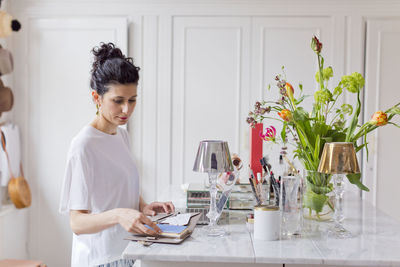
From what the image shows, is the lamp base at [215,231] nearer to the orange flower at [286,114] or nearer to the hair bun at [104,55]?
the orange flower at [286,114]

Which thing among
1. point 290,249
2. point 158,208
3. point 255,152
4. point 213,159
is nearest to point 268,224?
point 290,249

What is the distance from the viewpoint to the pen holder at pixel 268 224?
1447 millimetres

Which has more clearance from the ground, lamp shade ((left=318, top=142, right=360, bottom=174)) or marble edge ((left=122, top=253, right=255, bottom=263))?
lamp shade ((left=318, top=142, right=360, bottom=174))

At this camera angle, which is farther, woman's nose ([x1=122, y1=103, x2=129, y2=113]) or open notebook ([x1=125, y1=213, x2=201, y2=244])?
woman's nose ([x1=122, y1=103, x2=129, y2=113])

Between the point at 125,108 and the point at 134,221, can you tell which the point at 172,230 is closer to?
the point at 134,221

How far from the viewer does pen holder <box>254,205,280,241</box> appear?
57.0 inches

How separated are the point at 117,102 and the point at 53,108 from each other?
2058 mm

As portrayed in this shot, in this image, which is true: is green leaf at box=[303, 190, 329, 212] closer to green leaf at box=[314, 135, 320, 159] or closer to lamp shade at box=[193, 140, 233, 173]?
green leaf at box=[314, 135, 320, 159]

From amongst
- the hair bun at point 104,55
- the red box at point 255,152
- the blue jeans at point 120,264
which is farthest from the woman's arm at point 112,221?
the red box at point 255,152

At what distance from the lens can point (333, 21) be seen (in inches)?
137

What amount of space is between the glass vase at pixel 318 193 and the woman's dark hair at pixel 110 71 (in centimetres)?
84

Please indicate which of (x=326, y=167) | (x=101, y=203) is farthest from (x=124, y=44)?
(x=326, y=167)

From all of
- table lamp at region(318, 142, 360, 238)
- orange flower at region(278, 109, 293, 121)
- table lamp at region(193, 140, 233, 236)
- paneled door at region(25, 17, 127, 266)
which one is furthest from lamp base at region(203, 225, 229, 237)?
paneled door at region(25, 17, 127, 266)

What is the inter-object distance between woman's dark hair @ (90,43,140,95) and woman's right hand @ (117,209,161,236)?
0.57 metres
